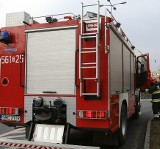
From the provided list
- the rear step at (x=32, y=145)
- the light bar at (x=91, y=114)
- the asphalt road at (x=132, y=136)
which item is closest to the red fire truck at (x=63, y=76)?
the light bar at (x=91, y=114)

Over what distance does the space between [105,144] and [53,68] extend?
2.10 m

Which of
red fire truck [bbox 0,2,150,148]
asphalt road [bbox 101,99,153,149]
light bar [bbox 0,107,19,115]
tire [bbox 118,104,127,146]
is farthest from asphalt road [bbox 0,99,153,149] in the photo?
light bar [bbox 0,107,19,115]

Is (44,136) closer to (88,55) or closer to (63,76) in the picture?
(63,76)

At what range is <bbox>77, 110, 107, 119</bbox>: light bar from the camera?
6230 millimetres

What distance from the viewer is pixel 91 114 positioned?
634cm

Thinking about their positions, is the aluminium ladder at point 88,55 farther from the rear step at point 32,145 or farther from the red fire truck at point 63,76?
the rear step at point 32,145

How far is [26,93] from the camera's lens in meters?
7.01

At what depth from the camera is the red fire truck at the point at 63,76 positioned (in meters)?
6.29

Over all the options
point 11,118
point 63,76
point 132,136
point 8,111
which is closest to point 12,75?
point 8,111

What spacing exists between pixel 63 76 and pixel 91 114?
101 cm

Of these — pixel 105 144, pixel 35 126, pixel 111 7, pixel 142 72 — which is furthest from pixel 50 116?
pixel 142 72

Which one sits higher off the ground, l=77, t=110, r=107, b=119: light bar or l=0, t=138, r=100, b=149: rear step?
l=77, t=110, r=107, b=119: light bar

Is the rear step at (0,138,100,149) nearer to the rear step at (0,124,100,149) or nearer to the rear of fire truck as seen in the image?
the rear step at (0,124,100,149)

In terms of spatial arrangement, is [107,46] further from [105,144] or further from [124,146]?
[124,146]
